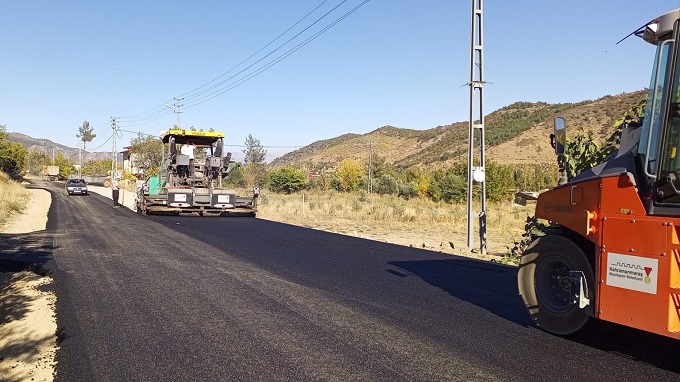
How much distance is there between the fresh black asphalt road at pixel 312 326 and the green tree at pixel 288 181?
44483 mm

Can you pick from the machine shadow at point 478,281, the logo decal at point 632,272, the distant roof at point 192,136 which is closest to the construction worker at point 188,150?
the distant roof at point 192,136

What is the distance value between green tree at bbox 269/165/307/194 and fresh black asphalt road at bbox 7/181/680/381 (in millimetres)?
44483

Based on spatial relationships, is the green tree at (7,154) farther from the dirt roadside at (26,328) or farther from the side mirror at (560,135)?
the side mirror at (560,135)

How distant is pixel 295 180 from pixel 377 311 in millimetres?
49691

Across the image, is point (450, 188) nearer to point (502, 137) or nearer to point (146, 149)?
point (146, 149)

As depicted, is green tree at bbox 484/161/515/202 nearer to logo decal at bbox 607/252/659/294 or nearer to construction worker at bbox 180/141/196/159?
construction worker at bbox 180/141/196/159

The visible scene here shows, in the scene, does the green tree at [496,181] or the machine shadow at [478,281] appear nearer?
the machine shadow at [478,281]

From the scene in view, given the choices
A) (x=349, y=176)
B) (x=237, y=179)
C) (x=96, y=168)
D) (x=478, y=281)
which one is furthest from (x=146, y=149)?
(x=96, y=168)

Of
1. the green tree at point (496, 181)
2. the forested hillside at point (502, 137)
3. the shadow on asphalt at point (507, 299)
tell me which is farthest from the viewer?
the forested hillside at point (502, 137)

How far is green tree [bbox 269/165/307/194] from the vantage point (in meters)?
56.2

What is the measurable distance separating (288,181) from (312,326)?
50.1m

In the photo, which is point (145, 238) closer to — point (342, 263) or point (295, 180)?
point (342, 263)

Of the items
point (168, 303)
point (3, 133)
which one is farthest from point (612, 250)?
point (3, 133)

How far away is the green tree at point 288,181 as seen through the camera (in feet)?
184
